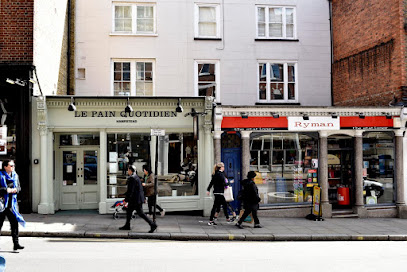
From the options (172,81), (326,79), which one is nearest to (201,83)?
(172,81)

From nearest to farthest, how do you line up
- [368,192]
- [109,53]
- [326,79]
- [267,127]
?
[267,127]
[368,192]
[109,53]
[326,79]

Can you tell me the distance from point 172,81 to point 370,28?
8551 millimetres

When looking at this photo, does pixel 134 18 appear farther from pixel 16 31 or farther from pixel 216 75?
pixel 16 31

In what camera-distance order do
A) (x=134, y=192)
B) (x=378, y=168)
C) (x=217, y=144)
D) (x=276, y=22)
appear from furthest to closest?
(x=276, y=22)
(x=378, y=168)
(x=217, y=144)
(x=134, y=192)

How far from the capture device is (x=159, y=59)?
17.4 metres

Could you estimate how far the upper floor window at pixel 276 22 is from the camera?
1814 centimetres

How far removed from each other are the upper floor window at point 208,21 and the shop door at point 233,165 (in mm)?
5654

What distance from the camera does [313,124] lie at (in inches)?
599

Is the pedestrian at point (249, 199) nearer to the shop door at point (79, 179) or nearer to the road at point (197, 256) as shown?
the road at point (197, 256)

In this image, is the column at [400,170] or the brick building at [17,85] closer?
the brick building at [17,85]

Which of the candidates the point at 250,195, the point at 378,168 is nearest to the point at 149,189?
the point at 250,195

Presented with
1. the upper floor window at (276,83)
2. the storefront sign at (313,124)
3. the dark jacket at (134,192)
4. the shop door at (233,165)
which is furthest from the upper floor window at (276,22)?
the dark jacket at (134,192)

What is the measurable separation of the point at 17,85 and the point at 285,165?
1002cm

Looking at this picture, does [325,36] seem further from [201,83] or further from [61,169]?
[61,169]
